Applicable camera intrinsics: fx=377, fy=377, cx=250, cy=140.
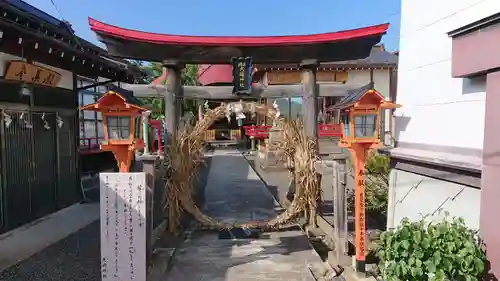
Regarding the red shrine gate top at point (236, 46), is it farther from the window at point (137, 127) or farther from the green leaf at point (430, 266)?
the green leaf at point (430, 266)

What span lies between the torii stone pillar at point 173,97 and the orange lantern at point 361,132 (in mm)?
3512

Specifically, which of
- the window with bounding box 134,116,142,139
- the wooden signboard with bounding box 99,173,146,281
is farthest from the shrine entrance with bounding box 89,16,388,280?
the wooden signboard with bounding box 99,173,146,281

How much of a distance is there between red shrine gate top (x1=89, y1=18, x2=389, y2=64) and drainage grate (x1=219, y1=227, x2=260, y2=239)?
11.4 ft

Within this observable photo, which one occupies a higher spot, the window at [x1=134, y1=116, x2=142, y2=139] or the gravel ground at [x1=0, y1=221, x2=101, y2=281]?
the window at [x1=134, y1=116, x2=142, y2=139]

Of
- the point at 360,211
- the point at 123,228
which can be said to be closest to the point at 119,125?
the point at 123,228

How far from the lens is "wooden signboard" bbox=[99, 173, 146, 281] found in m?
4.95

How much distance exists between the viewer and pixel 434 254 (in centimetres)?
335

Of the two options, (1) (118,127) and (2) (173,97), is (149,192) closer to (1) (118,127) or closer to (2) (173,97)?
(1) (118,127)

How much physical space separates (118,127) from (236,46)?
3245 mm

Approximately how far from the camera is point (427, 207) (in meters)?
4.73

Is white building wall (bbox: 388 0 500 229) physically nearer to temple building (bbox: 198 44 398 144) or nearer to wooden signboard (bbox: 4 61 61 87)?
wooden signboard (bbox: 4 61 61 87)

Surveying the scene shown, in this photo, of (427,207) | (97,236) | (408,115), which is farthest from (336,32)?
(97,236)

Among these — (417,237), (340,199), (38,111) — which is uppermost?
(38,111)

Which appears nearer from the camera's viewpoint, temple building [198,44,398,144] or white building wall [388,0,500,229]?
white building wall [388,0,500,229]
